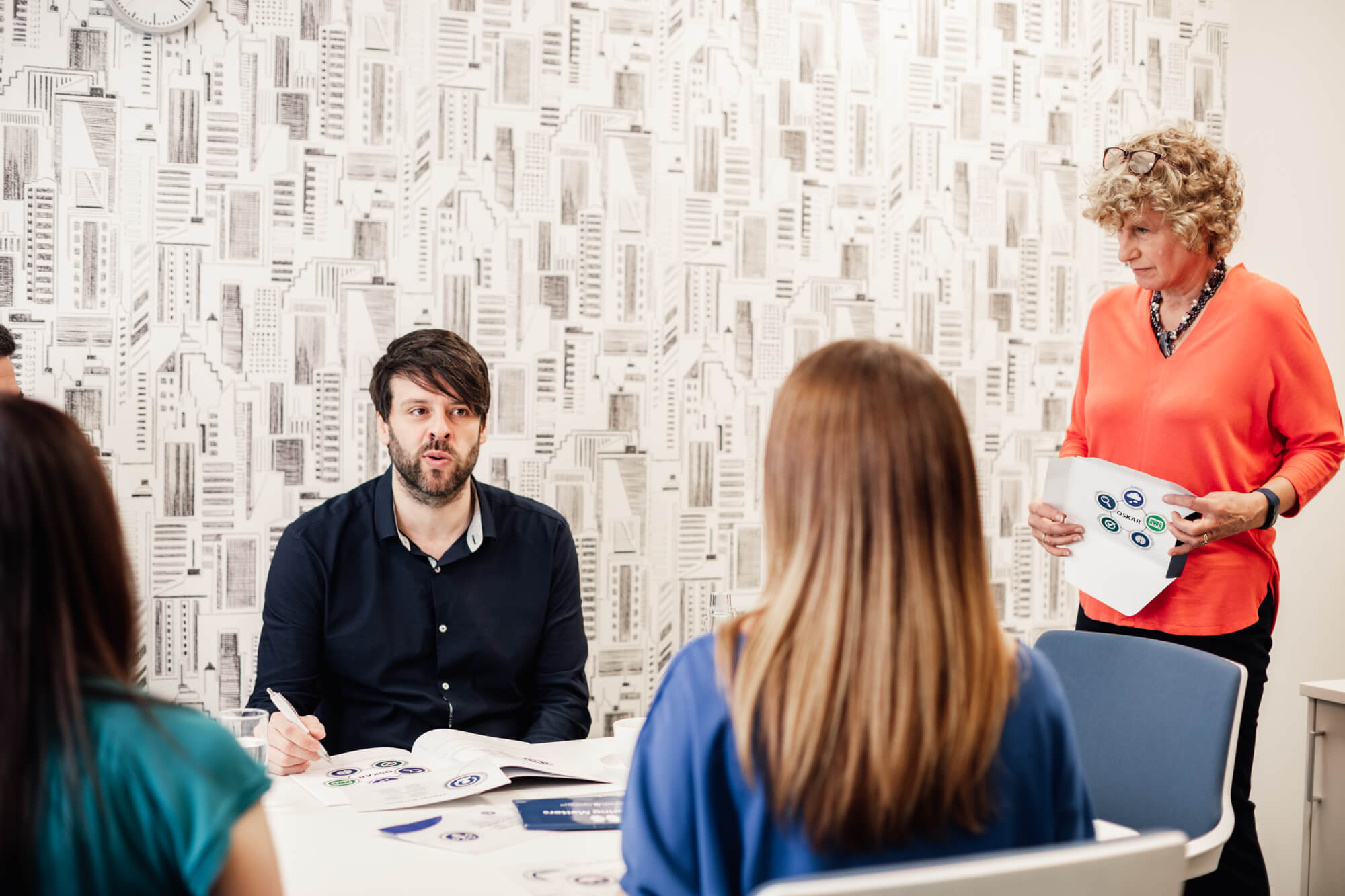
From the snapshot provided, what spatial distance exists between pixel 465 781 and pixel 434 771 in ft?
0.30

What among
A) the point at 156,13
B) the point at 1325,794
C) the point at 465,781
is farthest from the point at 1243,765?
the point at 156,13

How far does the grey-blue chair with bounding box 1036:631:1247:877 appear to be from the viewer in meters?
1.60

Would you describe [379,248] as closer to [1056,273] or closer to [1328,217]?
[1056,273]

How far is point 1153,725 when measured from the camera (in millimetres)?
1722

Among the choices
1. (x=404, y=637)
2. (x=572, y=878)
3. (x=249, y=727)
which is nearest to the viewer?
(x=572, y=878)

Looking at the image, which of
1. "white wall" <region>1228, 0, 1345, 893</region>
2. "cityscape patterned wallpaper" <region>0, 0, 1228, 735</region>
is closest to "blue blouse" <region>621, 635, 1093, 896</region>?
"cityscape patterned wallpaper" <region>0, 0, 1228, 735</region>

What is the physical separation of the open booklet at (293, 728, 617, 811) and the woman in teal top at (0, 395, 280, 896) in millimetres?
616

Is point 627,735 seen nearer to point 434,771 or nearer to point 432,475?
point 434,771

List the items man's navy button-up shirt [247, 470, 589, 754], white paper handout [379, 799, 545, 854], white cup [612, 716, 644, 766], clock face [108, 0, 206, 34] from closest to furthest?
white paper handout [379, 799, 545, 854] < white cup [612, 716, 644, 766] < man's navy button-up shirt [247, 470, 589, 754] < clock face [108, 0, 206, 34]

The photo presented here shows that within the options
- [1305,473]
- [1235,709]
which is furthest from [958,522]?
[1305,473]

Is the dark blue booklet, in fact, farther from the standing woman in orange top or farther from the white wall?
the white wall

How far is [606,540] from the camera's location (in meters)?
2.90

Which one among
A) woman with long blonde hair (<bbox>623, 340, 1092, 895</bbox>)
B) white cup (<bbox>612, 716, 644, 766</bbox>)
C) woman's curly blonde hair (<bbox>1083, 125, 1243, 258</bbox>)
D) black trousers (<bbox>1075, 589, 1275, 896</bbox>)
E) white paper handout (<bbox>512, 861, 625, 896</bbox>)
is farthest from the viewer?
woman's curly blonde hair (<bbox>1083, 125, 1243, 258</bbox>)

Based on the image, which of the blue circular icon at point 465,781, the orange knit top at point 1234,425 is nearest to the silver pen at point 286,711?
the blue circular icon at point 465,781
